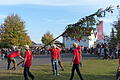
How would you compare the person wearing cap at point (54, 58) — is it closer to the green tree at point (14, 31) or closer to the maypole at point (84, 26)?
the maypole at point (84, 26)

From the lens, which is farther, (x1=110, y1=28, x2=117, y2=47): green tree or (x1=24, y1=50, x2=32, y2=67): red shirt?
(x1=110, y1=28, x2=117, y2=47): green tree

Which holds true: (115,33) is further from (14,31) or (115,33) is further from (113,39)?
(14,31)

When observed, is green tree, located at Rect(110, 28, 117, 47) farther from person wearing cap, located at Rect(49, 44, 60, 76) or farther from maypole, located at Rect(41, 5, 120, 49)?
maypole, located at Rect(41, 5, 120, 49)

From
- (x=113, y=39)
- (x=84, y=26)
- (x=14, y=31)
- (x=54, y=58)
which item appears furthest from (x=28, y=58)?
(x=14, y=31)

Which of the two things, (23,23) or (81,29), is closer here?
(81,29)

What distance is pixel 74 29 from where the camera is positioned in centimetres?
882

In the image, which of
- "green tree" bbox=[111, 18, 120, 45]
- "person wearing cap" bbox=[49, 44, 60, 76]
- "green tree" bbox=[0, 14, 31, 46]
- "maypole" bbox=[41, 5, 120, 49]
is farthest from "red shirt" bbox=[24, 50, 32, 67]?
"green tree" bbox=[0, 14, 31, 46]

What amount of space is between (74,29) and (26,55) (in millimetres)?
5781

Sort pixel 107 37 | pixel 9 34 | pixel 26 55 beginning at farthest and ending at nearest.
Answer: pixel 9 34 < pixel 107 37 < pixel 26 55

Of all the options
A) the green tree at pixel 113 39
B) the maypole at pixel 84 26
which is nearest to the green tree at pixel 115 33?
the green tree at pixel 113 39

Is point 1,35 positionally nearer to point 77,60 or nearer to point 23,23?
point 23,23

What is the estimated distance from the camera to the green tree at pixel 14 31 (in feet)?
238

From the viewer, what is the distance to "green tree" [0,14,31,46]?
7250cm

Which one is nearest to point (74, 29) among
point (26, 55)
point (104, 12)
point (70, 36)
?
point (70, 36)
